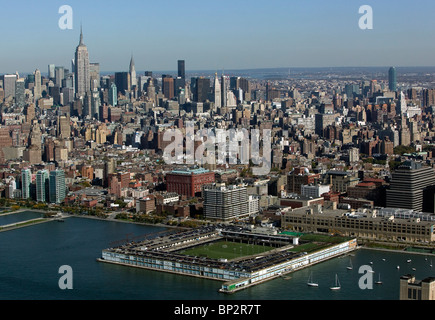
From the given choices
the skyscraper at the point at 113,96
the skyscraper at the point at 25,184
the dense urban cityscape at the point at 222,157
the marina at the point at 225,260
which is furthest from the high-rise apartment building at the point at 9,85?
the marina at the point at 225,260

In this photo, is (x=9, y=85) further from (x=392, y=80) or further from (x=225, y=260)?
(x=225, y=260)

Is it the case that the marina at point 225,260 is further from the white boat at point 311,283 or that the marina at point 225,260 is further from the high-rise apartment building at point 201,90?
the high-rise apartment building at point 201,90

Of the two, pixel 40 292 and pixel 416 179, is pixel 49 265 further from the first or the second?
pixel 416 179

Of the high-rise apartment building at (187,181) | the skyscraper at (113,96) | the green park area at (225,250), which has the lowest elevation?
the green park area at (225,250)

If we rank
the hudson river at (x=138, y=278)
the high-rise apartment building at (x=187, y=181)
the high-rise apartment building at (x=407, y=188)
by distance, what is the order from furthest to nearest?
the high-rise apartment building at (x=187, y=181), the high-rise apartment building at (x=407, y=188), the hudson river at (x=138, y=278)

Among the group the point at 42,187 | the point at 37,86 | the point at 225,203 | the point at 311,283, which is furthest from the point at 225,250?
the point at 37,86

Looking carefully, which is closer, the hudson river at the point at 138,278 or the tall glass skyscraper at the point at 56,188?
the hudson river at the point at 138,278
